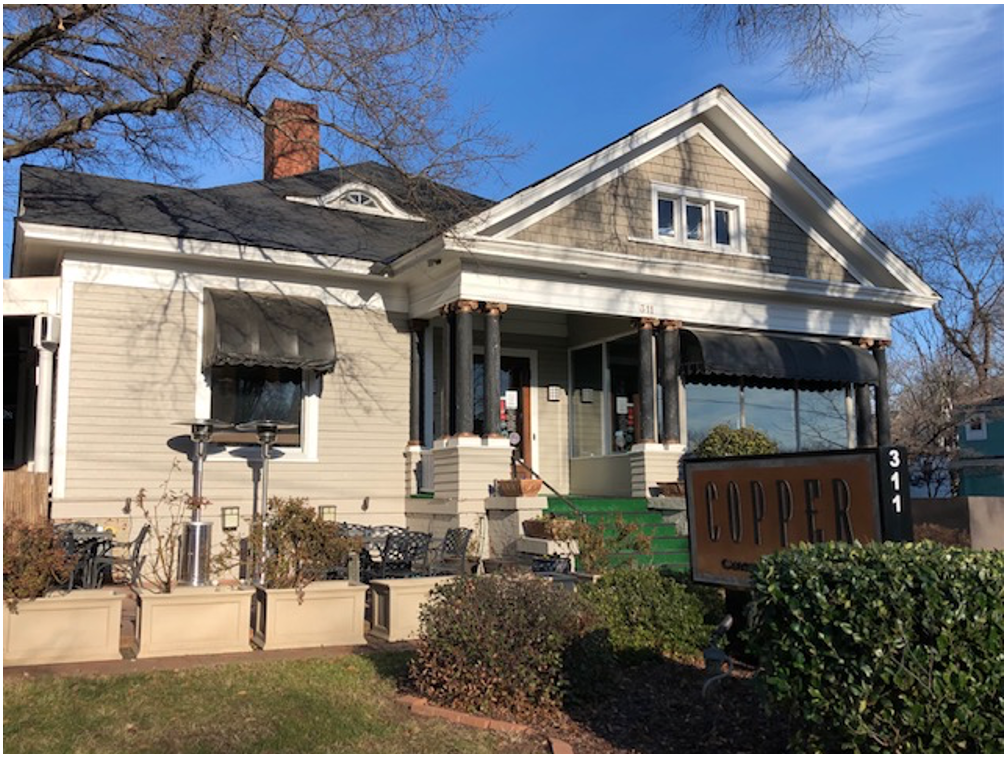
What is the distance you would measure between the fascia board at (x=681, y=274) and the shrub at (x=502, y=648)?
7.05 metres

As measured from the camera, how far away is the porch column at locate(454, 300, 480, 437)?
1318 centimetres

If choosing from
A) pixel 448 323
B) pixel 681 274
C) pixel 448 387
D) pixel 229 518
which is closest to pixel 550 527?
pixel 448 387

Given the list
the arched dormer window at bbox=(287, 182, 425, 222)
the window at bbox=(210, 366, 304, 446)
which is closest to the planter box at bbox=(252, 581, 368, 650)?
the window at bbox=(210, 366, 304, 446)

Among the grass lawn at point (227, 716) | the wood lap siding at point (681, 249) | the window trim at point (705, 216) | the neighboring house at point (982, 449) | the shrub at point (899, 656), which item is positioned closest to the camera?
the shrub at point (899, 656)

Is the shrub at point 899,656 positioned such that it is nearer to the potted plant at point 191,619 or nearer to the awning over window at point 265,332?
the potted plant at point 191,619

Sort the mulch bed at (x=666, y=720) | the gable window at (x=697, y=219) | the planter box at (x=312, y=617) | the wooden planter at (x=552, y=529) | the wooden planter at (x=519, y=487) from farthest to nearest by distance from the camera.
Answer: the gable window at (x=697, y=219)
the wooden planter at (x=519, y=487)
the wooden planter at (x=552, y=529)
the planter box at (x=312, y=617)
the mulch bed at (x=666, y=720)

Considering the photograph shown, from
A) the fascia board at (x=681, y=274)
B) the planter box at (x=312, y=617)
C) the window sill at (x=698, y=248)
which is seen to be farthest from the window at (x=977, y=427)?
the planter box at (x=312, y=617)

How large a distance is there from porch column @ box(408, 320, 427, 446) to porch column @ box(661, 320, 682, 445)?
152 inches

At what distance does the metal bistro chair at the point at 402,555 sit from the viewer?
10531 millimetres

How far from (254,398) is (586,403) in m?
6.00

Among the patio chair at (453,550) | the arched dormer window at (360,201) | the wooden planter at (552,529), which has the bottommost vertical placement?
the patio chair at (453,550)

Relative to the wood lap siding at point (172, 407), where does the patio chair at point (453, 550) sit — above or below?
below

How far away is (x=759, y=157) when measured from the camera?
16125 mm

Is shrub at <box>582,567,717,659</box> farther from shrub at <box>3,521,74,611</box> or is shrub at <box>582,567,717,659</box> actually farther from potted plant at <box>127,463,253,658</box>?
shrub at <box>3,521,74,611</box>
